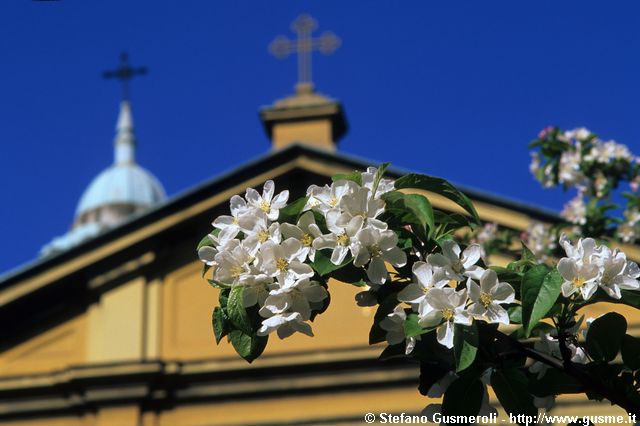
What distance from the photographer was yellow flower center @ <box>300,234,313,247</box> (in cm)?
276

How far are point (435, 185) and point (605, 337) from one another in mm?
550

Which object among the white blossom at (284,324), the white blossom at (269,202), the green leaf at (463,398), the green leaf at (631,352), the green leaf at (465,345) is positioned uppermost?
the white blossom at (269,202)

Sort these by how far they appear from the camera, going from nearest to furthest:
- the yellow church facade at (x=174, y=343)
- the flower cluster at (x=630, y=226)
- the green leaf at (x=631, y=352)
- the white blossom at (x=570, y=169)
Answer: the green leaf at (x=631, y=352)
the flower cluster at (x=630, y=226)
the white blossom at (x=570, y=169)
the yellow church facade at (x=174, y=343)

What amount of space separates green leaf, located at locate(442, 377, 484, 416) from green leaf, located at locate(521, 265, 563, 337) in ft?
0.73

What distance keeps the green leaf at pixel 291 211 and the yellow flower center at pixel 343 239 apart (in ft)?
0.56

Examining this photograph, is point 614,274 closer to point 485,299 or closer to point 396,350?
point 485,299

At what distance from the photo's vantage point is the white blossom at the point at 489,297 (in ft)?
8.63

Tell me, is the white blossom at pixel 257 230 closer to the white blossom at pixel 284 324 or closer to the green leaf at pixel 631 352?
the white blossom at pixel 284 324

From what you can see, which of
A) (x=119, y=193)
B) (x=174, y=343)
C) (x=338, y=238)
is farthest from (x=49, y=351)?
A: (x=119, y=193)

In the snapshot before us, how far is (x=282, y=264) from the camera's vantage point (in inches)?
107

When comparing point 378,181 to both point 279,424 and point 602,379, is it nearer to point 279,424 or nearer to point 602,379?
point 602,379

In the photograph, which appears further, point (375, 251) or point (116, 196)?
point (116, 196)

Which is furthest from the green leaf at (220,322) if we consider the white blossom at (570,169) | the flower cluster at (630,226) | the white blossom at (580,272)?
the white blossom at (570,169)

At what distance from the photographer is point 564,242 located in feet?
8.94
